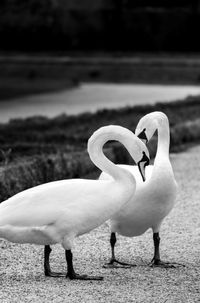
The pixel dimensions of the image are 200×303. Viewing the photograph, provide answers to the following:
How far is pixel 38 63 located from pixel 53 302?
4459 centimetres

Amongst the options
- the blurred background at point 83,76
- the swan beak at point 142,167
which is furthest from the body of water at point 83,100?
the swan beak at point 142,167

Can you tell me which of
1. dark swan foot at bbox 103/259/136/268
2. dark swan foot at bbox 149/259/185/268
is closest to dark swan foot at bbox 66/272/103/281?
dark swan foot at bbox 103/259/136/268

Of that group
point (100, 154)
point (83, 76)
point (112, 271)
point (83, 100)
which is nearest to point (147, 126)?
point (100, 154)

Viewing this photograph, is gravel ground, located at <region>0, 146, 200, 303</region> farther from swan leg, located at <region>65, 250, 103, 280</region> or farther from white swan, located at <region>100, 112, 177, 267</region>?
white swan, located at <region>100, 112, 177, 267</region>

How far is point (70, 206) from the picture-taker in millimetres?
7180

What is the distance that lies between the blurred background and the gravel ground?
1815mm

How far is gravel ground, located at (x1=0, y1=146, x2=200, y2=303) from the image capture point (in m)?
6.71

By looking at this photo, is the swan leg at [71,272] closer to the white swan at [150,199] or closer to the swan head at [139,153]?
the white swan at [150,199]

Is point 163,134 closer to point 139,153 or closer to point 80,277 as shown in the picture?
point 139,153

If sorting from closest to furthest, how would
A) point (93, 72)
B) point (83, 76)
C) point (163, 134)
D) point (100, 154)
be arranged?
point (100, 154)
point (163, 134)
point (93, 72)
point (83, 76)

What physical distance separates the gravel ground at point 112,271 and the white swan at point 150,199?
284 mm

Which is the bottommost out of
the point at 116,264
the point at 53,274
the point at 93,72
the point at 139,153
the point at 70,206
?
the point at 93,72

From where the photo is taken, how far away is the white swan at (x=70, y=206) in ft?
23.2

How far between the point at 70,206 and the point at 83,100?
2423 centimetres
